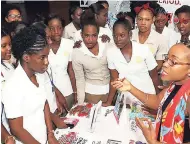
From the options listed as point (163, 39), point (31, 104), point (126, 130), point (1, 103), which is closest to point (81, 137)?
point (126, 130)

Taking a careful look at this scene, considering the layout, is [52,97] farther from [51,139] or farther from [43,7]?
[43,7]

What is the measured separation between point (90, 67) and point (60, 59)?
1.10 ft

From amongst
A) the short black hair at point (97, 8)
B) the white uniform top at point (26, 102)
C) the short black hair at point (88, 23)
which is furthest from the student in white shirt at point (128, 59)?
the short black hair at point (97, 8)

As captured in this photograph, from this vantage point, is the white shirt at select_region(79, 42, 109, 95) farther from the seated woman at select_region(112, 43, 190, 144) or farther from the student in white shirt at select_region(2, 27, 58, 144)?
the seated woman at select_region(112, 43, 190, 144)

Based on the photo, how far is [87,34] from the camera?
110 inches

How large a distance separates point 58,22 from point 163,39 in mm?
1294

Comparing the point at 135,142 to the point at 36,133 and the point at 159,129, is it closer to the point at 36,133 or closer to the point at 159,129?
the point at 159,129

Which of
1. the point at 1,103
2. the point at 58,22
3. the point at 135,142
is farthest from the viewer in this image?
the point at 58,22

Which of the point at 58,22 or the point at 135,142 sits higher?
the point at 58,22

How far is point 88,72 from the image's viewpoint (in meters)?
2.96

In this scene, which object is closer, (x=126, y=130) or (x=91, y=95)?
(x=126, y=130)

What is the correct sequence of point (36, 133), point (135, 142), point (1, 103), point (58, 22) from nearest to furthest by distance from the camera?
point (1, 103)
point (36, 133)
point (135, 142)
point (58, 22)

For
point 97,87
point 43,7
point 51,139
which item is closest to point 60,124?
point 51,139

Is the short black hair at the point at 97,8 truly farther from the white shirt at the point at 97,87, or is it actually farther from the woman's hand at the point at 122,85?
the woman's hand at the point at 122,85
